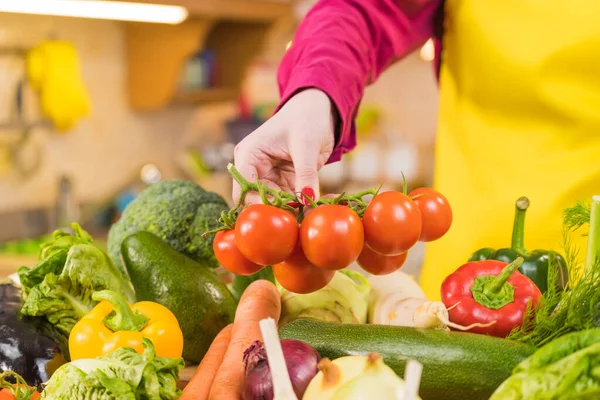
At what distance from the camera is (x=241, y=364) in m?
0.89

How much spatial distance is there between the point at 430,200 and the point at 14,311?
58 cm

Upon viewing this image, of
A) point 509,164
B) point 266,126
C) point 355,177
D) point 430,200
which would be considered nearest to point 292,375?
point 430,200

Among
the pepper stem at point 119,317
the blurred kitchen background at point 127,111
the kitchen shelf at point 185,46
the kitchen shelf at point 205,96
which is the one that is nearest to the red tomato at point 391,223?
the pepper stem at point 119,317

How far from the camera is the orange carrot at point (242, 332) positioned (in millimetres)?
838

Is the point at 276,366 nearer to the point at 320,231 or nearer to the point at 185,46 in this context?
the point at 320,231

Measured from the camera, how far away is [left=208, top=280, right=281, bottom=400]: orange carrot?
838 millimetres

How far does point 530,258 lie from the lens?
1075mm

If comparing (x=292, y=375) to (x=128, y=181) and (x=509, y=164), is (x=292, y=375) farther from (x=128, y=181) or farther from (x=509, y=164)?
(x=128, y=181)

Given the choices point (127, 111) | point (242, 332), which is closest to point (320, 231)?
point (242, 332)

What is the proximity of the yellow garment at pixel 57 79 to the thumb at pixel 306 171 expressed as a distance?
93.6 inches

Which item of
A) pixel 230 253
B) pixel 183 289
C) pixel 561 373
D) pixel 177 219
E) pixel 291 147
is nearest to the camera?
pixel 561 373

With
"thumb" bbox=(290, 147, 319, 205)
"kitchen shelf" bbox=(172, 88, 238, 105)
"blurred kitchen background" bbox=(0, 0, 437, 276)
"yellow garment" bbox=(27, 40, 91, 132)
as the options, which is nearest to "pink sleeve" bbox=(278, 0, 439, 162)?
"thumb" bbox=(290, 147, 319, 205)

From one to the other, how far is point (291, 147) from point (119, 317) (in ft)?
1.01

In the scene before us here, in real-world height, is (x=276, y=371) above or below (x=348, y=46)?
A: below
